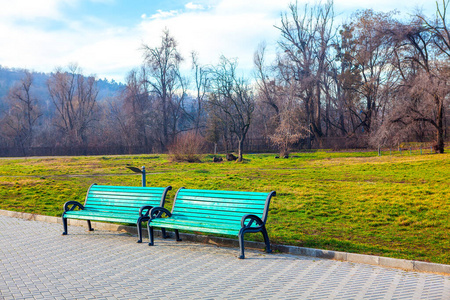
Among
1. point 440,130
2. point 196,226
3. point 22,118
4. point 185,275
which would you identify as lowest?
point 185,275

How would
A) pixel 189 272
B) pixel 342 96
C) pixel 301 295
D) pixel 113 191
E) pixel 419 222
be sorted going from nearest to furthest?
1. pixel 301 295
2. pixel 189 272
3. pixel 419 222
4. pixel 113 191
5. pixel 342 96

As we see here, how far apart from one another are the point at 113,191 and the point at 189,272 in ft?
12.0

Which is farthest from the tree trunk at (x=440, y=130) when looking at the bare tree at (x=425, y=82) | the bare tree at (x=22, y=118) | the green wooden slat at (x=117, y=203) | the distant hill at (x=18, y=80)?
the distant hill at (x=18, y=80)

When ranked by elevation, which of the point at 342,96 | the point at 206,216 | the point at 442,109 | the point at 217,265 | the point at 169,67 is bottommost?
the point at 217,265

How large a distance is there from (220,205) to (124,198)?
234cm

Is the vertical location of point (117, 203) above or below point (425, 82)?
below

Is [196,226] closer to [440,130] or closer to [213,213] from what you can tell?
[213,213]

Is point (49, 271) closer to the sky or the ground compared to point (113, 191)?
closer to the ground

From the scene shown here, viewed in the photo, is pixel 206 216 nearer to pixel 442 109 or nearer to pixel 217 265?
pixel 217 265

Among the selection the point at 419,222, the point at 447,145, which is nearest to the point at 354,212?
the point at 419,222

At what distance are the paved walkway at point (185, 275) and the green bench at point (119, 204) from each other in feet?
2.00

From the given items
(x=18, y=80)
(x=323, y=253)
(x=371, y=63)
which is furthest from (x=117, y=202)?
(x=18, y=80)

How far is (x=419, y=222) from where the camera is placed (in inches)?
313

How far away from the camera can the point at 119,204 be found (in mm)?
8312
